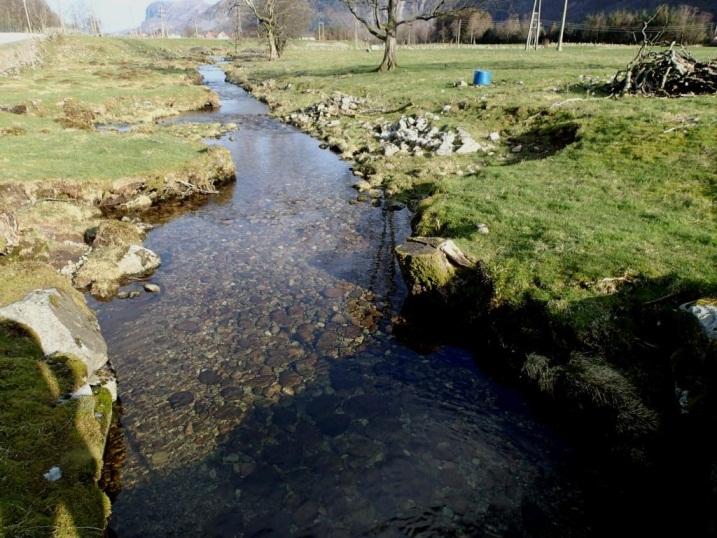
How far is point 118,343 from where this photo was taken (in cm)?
1302

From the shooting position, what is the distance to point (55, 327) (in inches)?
426

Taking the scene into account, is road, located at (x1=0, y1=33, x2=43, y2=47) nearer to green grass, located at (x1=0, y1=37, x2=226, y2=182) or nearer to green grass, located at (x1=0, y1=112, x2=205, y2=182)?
green grass, located at (x1=0, y1=37, x2=226, y2=182)

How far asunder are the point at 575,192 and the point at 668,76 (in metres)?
17.8

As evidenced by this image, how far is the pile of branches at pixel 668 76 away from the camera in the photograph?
92.6 ft

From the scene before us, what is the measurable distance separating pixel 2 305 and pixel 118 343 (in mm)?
2966

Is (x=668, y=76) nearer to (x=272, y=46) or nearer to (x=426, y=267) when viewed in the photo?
(x=426, y=267)

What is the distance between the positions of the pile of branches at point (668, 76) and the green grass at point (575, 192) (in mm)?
1901

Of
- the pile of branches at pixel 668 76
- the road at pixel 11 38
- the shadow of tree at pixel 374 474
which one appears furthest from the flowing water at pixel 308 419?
the road at pixel 11 38

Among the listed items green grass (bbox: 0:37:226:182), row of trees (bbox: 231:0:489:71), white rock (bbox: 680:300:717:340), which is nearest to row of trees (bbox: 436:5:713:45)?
row of trees (bbox: 231:0:489:71)

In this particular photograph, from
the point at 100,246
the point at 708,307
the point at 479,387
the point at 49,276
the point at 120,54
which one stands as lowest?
the point at 479,387

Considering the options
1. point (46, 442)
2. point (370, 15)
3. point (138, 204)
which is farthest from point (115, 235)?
point (370, 15)

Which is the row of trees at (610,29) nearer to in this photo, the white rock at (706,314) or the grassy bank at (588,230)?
the grassy bank at (588,230)

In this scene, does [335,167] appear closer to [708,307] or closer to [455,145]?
[455,145]

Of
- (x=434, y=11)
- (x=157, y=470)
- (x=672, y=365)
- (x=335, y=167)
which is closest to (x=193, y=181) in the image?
(x=335, y=167)
